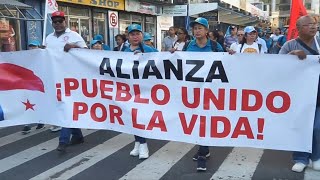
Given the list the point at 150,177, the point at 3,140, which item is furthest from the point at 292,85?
the point at 3,140

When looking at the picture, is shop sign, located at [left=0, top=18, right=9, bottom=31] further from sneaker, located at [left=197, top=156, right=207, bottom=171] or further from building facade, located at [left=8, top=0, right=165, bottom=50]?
sneaker, located at [left=197, top=156, right=207, bottom=171]

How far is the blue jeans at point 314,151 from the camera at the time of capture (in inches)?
181

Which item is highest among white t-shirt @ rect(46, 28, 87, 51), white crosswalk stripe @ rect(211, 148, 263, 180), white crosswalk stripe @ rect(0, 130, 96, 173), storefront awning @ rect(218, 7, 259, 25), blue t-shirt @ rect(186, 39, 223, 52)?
storefront awning @ rect(218, 7, 259, 25)

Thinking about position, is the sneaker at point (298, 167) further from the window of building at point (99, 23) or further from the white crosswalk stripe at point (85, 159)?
the window of building at point (99, 23)

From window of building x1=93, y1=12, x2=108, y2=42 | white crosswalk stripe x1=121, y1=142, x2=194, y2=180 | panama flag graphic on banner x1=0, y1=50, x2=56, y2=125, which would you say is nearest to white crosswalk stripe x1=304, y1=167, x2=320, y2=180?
white crosswalk stripe x1=121, y1=142, x2=194, y2=180

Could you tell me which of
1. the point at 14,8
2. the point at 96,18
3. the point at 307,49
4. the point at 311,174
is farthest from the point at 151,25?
the point at 311,174

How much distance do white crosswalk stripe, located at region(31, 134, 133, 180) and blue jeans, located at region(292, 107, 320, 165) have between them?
244 centimetres

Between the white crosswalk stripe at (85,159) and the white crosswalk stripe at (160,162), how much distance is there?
2.06ft

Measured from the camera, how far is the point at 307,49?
4695 mm

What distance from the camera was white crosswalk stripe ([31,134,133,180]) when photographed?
4.77 metres

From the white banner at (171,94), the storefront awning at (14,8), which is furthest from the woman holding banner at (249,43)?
the storefront awning at (14,8)

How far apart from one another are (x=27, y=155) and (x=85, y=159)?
0.87 m

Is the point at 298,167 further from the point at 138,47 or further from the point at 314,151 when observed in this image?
the point at 138,47

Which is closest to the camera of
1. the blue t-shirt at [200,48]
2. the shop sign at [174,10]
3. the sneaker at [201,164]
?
the sneaker at [201,164]
